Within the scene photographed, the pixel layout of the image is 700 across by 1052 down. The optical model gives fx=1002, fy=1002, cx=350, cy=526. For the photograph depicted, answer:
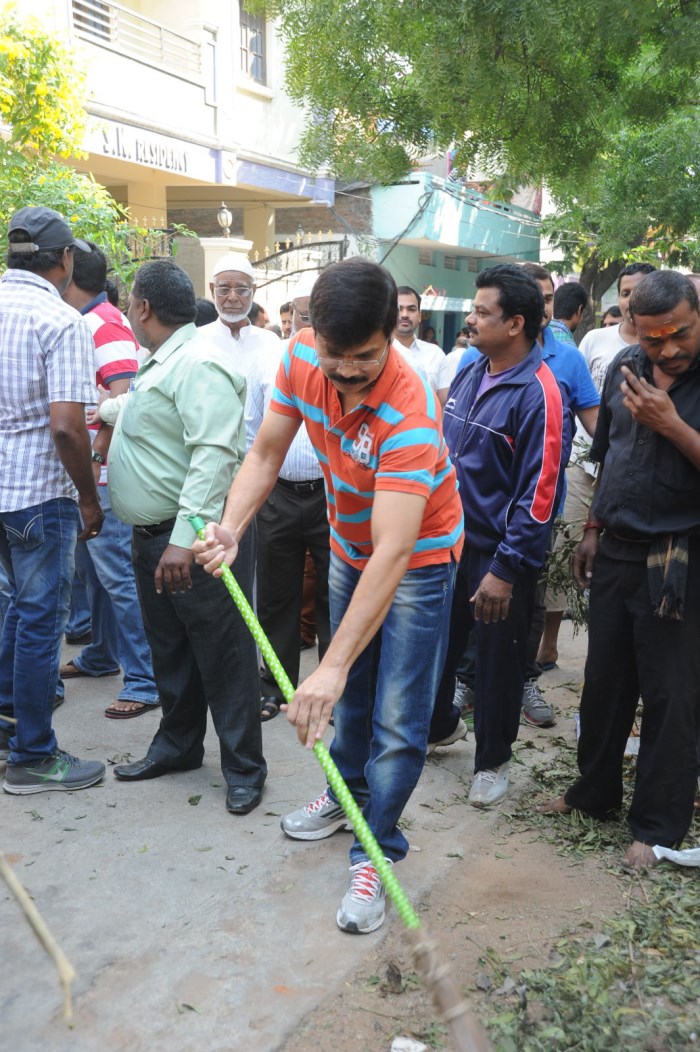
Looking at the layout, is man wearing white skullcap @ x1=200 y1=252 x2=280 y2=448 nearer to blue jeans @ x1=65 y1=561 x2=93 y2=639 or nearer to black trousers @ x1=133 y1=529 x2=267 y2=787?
black trousers @ x1=133 y1=529 x2=267 y2=787

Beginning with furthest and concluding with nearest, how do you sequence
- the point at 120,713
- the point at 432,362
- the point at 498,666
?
the point at 432,362 < the point at 120,713 < the point at 498,666

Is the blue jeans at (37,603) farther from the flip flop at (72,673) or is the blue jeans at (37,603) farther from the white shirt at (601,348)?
the white shirt at (601,348)

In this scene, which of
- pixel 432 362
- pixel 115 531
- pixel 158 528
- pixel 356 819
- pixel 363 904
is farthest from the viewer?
pixel 432 362

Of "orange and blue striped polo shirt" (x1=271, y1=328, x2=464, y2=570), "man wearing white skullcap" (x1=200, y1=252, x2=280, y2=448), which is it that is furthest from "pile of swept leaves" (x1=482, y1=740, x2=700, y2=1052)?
"man wearing white skullcap" (x1=200, y1=252, x2=280, y2=448)

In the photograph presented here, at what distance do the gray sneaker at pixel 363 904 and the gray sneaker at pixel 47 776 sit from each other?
4.68 ft

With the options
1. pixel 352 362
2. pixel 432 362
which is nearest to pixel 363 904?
pixel 352 362

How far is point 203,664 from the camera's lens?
414 cm

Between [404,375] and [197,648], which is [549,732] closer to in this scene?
[197,648]

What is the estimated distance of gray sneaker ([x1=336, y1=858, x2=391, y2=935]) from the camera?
3311 mm

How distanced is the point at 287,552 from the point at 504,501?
1319 mm

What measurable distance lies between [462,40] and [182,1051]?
4579mm

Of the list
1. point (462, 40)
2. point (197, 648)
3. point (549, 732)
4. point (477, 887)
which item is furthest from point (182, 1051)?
point (462, 40)

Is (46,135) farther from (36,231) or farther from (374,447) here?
(374,447)

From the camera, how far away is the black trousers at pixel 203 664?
161 inches
